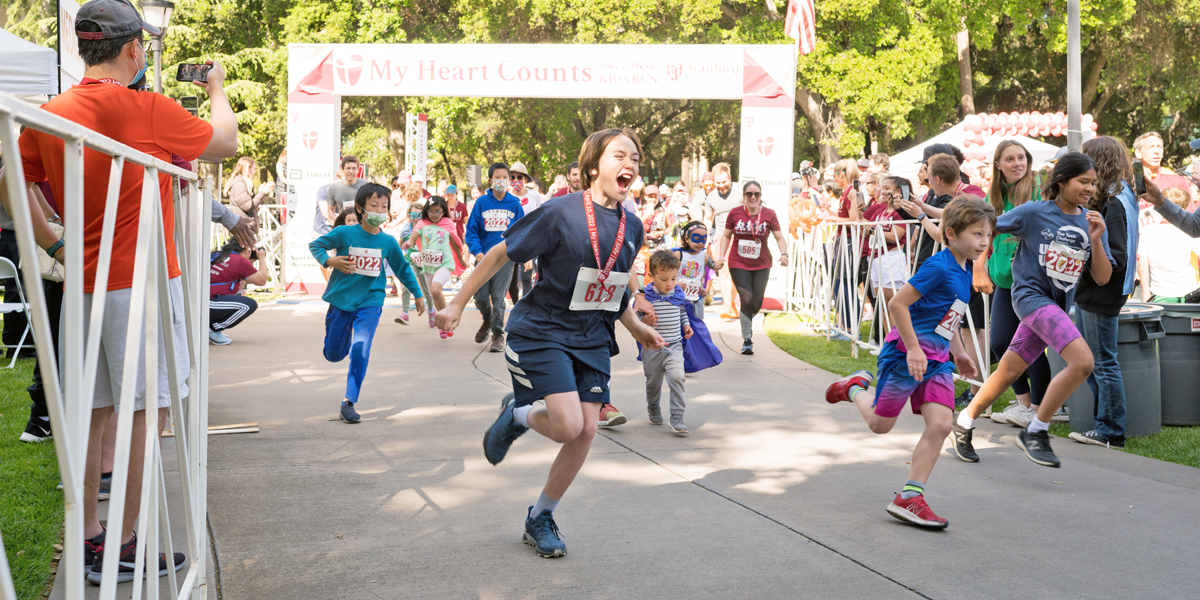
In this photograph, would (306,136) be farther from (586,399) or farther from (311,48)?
(586,399)

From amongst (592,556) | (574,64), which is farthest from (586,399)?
(574,64)

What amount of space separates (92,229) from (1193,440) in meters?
6.02

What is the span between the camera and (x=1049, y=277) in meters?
5.35

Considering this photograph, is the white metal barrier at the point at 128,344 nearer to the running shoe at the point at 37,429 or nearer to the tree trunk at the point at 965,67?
the running shoe at the point at 37,429

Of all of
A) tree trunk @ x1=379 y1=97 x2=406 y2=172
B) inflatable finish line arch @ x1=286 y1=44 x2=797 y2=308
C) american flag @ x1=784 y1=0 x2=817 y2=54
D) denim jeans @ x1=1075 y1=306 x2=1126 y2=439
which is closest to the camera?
denim jeans @ x1=1075 y1=306 x2=1126 y2=439

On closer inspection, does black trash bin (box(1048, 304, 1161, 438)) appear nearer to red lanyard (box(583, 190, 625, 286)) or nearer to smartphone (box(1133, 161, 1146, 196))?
smartphone (box(1133, 161, 1146, 196))

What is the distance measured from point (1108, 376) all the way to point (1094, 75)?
2565 cm

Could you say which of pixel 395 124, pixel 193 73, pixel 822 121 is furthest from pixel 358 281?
pixel 395 124

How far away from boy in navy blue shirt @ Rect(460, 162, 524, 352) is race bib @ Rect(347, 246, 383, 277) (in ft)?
9.36

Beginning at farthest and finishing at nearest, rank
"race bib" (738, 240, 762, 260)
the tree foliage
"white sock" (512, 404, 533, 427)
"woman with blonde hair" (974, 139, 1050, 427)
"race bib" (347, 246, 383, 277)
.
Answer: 1. the tree foliage
2. "race bib" (738, 240, 762, 260)
3. "race bib" (347, 246, 383, 277)
4. "woman with blonde hair" (974, 139, 1050, 427)
5. "white sock" (512, 404, 533, 427)

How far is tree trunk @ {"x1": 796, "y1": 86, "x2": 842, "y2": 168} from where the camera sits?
26969 mm

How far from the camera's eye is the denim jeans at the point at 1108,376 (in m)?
5.89

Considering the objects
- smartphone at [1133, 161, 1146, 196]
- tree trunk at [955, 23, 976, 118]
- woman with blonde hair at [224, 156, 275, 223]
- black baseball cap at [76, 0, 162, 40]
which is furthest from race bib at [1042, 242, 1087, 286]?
tree trunk at [955, 23, 976, 118]

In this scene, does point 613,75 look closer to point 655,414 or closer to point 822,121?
point 655,414
